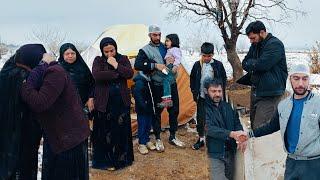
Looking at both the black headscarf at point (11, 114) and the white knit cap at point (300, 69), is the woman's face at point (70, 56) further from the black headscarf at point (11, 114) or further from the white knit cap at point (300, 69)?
the white knit cap at point (300, 69)

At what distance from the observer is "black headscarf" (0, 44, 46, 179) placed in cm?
333

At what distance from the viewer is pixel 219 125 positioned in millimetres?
4062

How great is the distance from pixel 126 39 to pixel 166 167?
3270 mm

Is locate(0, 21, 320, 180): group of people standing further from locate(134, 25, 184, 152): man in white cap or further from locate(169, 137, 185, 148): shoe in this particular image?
locate(169, 137, 185, 148): shoe

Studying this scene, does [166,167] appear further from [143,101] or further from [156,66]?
[156,66]

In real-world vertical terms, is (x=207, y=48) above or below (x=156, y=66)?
above

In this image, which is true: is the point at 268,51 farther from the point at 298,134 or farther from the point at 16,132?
the point at 16,132

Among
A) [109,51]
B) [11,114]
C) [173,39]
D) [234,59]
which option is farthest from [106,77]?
[234,59]

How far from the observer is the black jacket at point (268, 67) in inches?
187

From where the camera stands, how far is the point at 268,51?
187 inches

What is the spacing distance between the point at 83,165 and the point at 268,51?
239 centimetres

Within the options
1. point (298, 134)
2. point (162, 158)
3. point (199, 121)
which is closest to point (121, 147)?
point (162, 158)

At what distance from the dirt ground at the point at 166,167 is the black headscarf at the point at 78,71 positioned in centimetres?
107

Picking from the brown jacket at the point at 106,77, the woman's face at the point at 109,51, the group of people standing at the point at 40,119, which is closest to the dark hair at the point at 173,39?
the brown jacket at the point at 106,77
